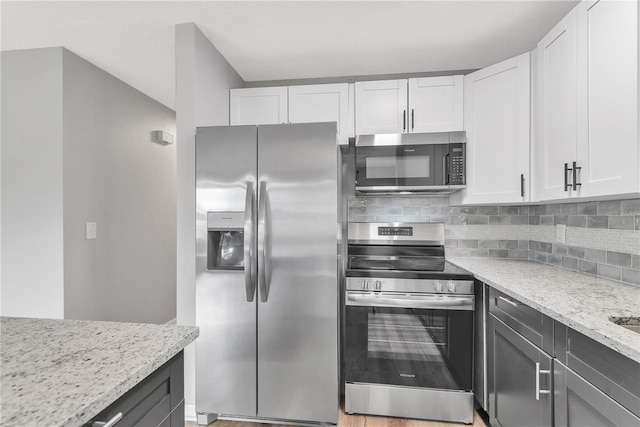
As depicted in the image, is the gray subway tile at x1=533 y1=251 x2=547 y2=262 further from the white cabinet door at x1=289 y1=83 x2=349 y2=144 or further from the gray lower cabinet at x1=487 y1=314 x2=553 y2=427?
the white cabinet door at x1=289 y1=83 x2=349 y2=144

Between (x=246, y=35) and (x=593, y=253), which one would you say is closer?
(x=593, y=253)

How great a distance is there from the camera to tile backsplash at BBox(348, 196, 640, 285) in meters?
1.77

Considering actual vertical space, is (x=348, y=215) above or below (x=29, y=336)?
above

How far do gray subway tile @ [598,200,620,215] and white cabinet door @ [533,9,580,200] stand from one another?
0.28 m

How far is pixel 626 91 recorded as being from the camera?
1.26 meters

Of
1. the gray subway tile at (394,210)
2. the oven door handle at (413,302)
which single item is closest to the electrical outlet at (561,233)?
the oven door handle at (413,302)

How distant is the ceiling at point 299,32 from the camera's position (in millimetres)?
1794

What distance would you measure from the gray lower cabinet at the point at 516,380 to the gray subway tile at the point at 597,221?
78cm

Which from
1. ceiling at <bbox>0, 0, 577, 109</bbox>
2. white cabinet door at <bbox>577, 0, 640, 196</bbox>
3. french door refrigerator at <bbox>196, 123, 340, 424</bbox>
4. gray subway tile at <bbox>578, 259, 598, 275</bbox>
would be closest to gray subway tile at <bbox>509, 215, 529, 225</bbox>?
gray subway tile at <bbox>578, 259, 598, 275</bbox>

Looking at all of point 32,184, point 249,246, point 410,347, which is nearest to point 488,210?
point 410,347

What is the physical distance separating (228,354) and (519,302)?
1581mm

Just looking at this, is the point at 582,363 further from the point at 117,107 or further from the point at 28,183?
the point at 117,107

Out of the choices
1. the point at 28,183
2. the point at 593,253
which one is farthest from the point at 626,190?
the point at 28,183

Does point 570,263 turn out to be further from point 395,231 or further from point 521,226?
point 395,231
